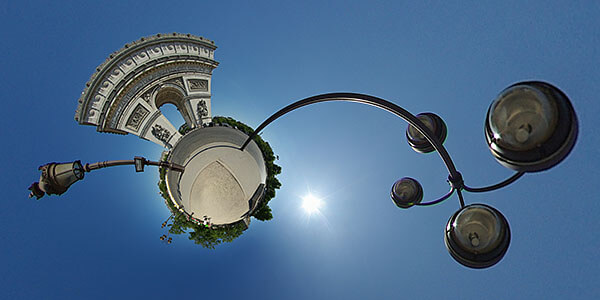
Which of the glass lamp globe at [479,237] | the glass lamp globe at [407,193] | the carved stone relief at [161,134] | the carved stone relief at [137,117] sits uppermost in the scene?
the carved stone relief at [137,117]

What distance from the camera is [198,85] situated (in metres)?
3.87

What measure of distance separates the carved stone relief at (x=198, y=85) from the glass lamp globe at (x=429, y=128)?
3247 millimetres

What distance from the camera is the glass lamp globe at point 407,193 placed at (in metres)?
3.25

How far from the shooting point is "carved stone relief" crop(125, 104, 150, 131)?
138 inches

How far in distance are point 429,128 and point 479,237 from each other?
5.09 ft

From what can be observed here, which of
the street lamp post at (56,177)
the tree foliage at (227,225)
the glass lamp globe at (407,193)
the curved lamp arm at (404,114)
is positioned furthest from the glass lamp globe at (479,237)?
the street lamp post at (56,177)

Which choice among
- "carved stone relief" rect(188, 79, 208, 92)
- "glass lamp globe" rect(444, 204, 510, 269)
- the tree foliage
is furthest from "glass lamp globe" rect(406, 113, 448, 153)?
"carved stone relief" rect(188, 79, 208, 92)

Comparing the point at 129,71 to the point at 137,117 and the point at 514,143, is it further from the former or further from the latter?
the point at 514,143

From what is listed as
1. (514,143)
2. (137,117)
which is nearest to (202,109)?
(137,117)

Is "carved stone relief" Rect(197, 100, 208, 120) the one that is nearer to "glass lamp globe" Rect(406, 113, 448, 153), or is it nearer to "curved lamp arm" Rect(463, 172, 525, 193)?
"glass lamp globe" Rect(406, 113, 448, 153)

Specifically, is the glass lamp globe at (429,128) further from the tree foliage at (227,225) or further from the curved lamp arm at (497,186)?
the tree foliage at (227,225)

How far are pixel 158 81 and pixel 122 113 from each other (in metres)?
0.71

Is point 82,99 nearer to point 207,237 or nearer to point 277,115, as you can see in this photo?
point 207,237

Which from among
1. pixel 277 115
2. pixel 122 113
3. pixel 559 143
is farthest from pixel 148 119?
pixel 559 143
